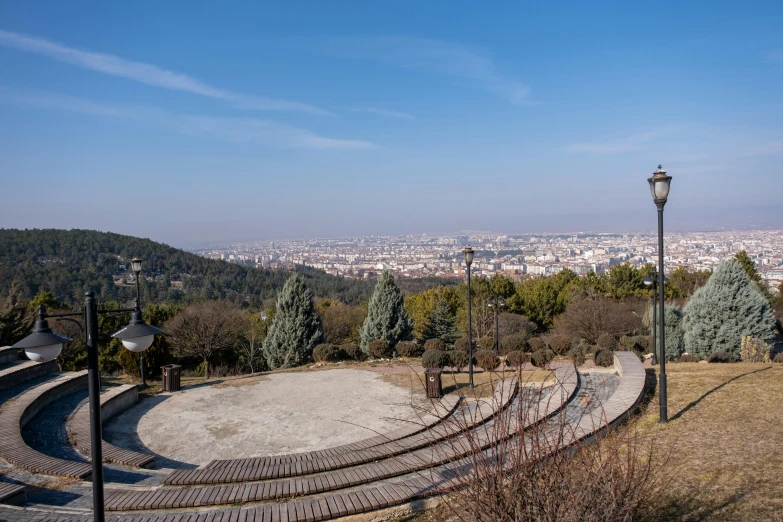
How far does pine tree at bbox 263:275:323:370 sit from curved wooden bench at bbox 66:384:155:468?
A: 8.40m

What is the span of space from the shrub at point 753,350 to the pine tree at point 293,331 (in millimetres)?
14616

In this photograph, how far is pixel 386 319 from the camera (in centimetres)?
2102

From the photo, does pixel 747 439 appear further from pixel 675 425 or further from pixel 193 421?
pixel 193 421

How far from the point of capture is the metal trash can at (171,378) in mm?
12328

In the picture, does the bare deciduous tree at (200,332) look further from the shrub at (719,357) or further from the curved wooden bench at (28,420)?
the shrub at (719,357)

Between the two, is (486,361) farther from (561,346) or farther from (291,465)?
(291,465)

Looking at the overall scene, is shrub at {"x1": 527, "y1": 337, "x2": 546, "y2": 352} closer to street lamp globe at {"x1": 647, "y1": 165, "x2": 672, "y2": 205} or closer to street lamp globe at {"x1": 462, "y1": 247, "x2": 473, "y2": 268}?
street lamp globe at {"x1": 462, "y1": 247, "x2": 473, "y2": 268}

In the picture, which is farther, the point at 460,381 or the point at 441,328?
the point at 441,328

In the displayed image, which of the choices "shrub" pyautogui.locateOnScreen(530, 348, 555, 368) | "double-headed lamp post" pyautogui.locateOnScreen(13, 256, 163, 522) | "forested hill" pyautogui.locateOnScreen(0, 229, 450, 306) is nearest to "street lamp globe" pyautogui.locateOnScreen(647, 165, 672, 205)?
"double-headed lamp post" pyautogui.locateOnScreen(13, 256, 163, 522)

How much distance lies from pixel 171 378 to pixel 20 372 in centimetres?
332

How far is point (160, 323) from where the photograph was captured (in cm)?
2420

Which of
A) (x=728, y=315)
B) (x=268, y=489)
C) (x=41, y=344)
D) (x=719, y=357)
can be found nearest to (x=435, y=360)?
(x=719, y=357)

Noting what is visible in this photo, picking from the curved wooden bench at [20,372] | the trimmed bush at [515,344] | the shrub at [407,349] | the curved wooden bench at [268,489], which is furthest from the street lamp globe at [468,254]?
the curved wooden bench at [20,372]

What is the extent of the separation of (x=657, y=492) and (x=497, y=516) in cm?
240
